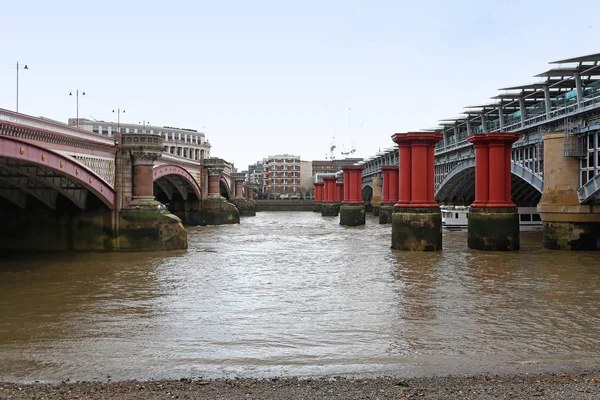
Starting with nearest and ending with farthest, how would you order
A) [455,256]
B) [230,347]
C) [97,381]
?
[97,381]
[230,347]
[455,256]

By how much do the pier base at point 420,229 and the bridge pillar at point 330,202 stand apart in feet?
147

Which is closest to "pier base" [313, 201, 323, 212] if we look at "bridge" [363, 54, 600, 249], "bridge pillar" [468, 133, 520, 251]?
"bridge" [363, 54, 600, 249]

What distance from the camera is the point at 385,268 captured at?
20.8m

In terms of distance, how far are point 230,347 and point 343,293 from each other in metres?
6.00

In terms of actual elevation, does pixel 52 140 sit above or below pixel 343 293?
above

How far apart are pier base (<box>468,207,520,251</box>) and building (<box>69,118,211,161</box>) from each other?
88.5 meters

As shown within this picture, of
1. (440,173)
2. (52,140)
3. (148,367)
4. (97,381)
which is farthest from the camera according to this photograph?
(440,173)

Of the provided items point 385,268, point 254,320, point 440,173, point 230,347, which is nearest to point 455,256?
point 385,268

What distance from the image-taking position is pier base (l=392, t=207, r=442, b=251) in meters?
25.5

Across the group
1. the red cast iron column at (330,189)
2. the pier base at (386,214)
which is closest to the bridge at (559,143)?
the pier base at (386,214)

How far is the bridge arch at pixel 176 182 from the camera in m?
37.2

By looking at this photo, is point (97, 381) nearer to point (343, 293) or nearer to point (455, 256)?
point (343, 293)

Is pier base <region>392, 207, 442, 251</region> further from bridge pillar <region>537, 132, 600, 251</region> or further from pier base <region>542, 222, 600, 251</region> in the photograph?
pier base <region>542, 222, 600, 251</region>

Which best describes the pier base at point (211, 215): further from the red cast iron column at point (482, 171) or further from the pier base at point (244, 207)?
the red cast iron column at point (482, 171)
